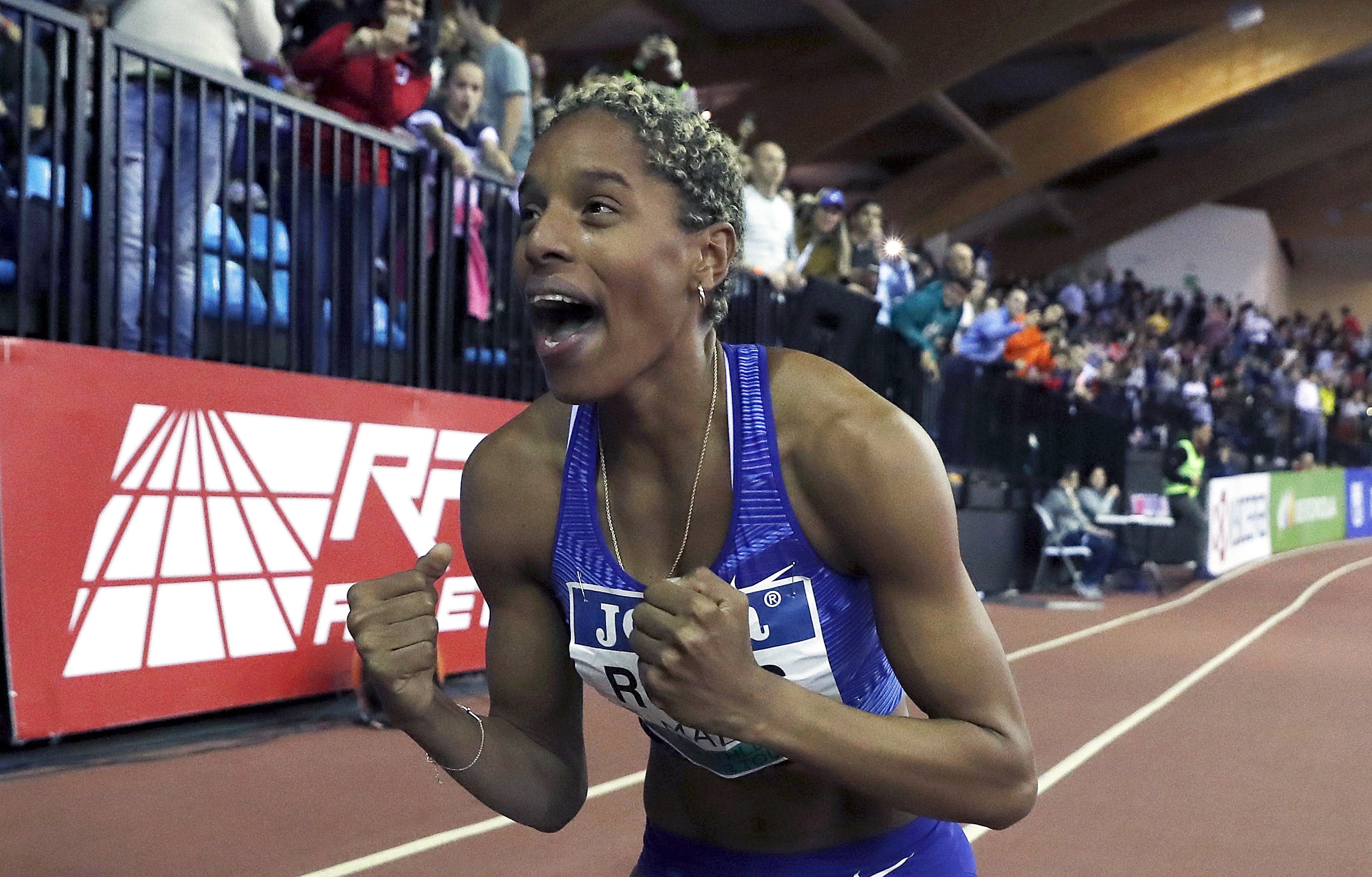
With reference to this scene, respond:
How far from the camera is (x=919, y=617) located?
6.12ft

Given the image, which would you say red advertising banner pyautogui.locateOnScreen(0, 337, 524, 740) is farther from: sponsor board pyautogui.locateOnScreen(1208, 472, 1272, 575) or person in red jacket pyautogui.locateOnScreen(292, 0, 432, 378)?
sponsor board pyautogui.locateOnScreen(1208, 472, 1272, 575)

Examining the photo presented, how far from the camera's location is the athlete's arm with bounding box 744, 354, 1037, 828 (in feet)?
5.82

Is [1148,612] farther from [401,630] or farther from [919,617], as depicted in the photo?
[401,630]

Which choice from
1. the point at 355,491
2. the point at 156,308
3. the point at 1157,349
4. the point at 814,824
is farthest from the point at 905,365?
the point at 1157,349

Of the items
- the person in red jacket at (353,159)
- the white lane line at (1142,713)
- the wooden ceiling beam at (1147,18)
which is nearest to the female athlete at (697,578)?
the white lane line at (1142,713)

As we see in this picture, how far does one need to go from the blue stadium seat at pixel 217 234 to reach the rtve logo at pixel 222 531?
0.72m

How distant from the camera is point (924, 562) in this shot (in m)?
1.84

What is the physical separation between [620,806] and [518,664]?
2.58m

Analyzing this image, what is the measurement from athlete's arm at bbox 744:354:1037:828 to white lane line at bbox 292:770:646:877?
1666 mm

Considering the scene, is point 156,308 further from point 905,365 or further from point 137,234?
point 905,365

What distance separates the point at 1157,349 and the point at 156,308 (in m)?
23.0

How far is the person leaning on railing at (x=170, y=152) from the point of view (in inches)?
197

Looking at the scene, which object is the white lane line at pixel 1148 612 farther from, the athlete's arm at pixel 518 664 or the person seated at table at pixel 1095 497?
the athlete's arm at pixel 518 664

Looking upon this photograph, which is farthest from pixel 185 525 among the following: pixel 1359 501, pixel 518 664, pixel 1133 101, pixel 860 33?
pixel 1359 501
